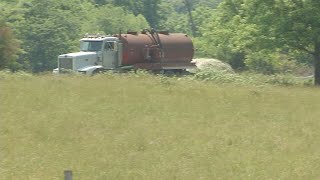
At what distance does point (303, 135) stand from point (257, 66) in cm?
4321

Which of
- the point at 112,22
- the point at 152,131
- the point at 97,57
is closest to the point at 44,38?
the point at 112,22

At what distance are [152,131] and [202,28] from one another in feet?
247

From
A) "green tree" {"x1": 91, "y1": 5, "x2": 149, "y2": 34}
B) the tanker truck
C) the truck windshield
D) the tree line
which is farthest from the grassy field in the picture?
"green tree" {"x1": 91, "y1": 5, "x2": 149, "y2": 34}

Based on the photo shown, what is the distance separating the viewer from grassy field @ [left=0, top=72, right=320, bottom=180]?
10.6 meters

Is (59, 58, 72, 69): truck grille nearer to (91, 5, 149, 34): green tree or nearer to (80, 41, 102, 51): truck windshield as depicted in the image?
(80, 41, 102, 51): truck windshield

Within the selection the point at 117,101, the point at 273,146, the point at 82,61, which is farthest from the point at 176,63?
the point at 273,146

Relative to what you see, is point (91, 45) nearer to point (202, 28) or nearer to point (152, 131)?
point (152, 131)

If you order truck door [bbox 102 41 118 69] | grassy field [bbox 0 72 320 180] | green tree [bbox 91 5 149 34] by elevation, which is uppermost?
grassy field [bbox 0 72 320 180]

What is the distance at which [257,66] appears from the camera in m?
57.3

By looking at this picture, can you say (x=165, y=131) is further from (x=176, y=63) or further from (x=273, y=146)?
(x=176, y=63)

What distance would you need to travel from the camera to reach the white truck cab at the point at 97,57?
1323 inches

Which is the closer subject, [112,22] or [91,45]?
[91,45]

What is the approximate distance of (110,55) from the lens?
112 feet

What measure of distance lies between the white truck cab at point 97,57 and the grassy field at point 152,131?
10275 mm
